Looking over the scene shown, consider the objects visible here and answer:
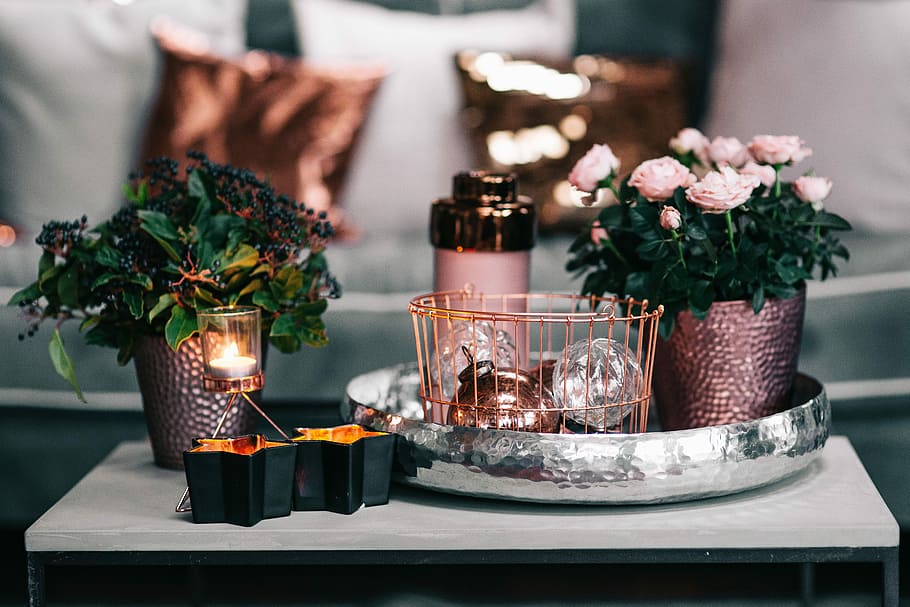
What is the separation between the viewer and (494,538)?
2.73ft

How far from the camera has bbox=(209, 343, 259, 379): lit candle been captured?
91cm

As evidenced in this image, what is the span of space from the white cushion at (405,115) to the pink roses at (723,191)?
45.0 inches

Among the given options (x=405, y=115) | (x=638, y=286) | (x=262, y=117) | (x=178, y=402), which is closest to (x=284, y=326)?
(x=178, y=402)

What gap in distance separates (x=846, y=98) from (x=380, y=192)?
889mm

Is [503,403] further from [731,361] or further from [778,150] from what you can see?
[778,150]

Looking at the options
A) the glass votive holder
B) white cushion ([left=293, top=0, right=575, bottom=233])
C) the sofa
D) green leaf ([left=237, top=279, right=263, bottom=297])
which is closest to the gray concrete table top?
the glass votive holder

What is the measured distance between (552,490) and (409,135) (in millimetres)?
1349

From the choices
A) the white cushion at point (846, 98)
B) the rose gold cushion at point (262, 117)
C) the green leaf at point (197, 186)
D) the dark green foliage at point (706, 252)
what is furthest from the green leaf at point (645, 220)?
the rose gold cushion at point (262, 117)

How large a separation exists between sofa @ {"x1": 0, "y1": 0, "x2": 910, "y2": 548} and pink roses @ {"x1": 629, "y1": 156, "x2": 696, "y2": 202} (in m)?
0.63

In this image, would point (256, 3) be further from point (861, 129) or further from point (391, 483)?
point (391, 483)

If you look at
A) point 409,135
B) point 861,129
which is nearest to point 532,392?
point 861,129

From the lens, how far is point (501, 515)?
0.87m

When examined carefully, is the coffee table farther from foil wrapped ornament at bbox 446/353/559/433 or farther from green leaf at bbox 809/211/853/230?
green leaf at bbox 809/211/853/230

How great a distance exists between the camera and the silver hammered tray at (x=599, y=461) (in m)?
0.85
